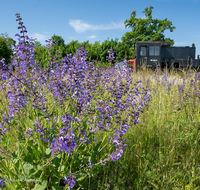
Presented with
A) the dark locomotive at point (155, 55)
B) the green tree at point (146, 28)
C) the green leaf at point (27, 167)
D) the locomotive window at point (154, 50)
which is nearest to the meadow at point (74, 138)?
the green leaf at point (27, 167)

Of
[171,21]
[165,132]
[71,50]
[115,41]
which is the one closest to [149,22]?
[171,21]

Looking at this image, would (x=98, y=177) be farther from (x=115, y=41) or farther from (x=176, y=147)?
(x=115, y=41)

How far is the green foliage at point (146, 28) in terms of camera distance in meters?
37.2

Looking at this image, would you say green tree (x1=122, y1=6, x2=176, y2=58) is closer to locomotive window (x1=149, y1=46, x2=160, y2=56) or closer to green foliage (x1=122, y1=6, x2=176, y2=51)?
green foliage (x1=122, y1=6, x2=176, y2=51)

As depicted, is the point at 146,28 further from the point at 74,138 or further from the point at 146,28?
the point at 74,138

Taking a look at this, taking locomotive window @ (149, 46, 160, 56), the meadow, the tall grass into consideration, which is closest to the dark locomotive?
locomotive window @ (149, 46, 160, 56)

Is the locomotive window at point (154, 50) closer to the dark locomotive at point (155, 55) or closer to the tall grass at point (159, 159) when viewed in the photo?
the dark locomotive at point (155, 55)

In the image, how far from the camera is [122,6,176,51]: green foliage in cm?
3716

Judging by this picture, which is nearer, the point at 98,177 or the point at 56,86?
the point at 56,86

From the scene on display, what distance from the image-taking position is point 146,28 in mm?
37156

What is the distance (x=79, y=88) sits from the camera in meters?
2.26

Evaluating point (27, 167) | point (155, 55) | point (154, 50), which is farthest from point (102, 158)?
A: point (154, 50)

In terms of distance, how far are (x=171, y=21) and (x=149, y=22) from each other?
5.15m

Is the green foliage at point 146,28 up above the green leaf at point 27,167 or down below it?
above
